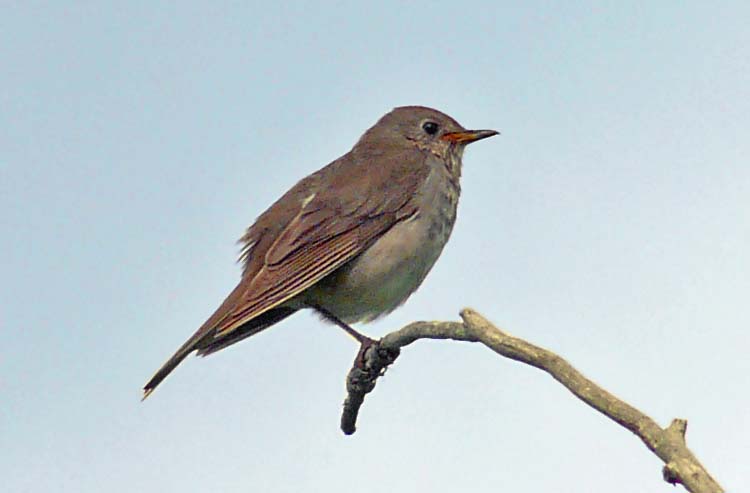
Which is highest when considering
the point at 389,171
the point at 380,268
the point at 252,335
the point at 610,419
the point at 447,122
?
the point at 447,122

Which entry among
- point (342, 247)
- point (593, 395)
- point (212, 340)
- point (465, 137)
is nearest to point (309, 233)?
point (342, 247)

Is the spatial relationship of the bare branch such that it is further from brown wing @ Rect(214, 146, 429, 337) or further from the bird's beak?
the bird's beak

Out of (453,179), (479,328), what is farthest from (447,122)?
(479,328)

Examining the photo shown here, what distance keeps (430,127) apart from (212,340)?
295 cm

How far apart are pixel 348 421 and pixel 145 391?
140 centimetres

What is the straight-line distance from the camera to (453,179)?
334 inches

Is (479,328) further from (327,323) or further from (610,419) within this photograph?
(327,323)

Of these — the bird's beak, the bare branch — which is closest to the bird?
the bird's beak

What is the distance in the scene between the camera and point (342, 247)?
7504mm

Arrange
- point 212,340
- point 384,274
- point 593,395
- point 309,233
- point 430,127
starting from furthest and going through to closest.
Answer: point 430,127
point 309,233
point 384,274
point 212,340
point 593,395

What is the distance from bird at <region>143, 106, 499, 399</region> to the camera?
283 inches

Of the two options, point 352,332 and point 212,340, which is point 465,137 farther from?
point 212,340

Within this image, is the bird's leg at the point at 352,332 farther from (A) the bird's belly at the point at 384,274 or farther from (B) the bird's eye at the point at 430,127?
(B) the bird's eye at the point at 430,127

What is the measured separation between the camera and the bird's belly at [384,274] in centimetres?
745
